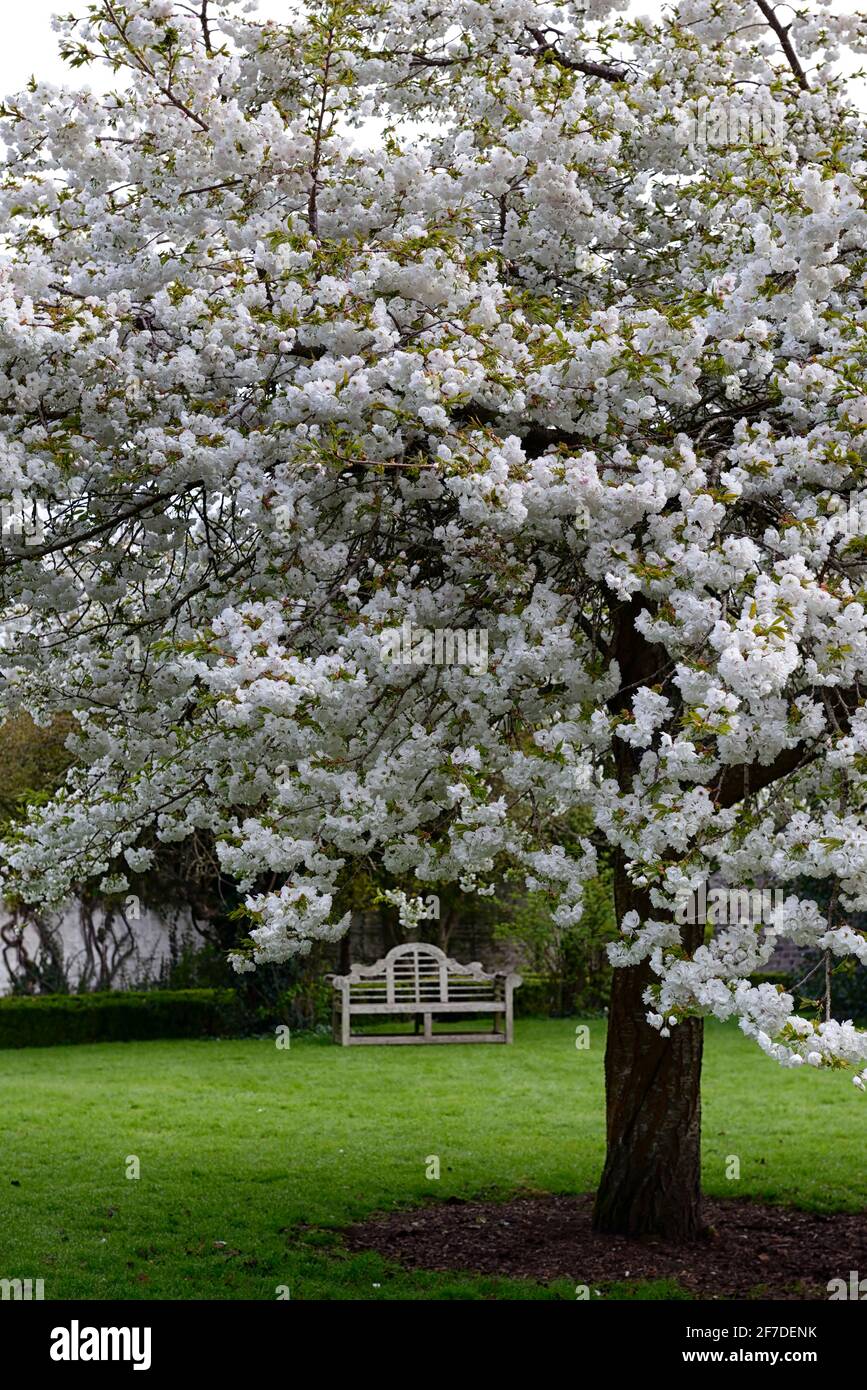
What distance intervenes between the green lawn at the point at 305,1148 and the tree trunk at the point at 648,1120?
879 millimetres

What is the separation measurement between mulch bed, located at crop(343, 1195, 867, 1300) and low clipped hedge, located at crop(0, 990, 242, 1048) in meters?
8.88

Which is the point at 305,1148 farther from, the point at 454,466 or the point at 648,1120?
the point at 454,466

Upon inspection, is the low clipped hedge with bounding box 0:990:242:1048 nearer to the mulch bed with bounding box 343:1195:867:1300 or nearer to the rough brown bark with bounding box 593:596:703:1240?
the mulch bed with bounding box 343:1195:867:1300

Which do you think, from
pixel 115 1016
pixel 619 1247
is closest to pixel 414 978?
pixel 115 1016

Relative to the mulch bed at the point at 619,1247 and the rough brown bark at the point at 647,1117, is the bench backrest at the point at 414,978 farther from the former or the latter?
the rough brown bark at the point at 647,1117

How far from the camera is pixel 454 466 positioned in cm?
457

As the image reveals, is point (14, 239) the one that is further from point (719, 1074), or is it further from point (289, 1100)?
point (719, 1074)

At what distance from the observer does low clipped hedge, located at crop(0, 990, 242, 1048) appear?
16.1 metres

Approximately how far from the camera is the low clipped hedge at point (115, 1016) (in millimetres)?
16078

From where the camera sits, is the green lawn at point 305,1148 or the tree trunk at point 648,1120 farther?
the tree trunk at point 648,1120

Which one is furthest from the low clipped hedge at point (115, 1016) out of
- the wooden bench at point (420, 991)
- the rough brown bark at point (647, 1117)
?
the rough brown bark at point (647, 1117)

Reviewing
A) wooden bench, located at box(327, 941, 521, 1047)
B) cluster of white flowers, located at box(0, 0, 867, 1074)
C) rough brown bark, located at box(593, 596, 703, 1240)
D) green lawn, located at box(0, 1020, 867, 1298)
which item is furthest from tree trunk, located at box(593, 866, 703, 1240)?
wooden bench, located at box(327, 941, 521, 1047)

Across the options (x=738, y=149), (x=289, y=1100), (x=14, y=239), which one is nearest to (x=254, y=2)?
(x=14, y=239)

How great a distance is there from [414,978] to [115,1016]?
3692 millimetres
